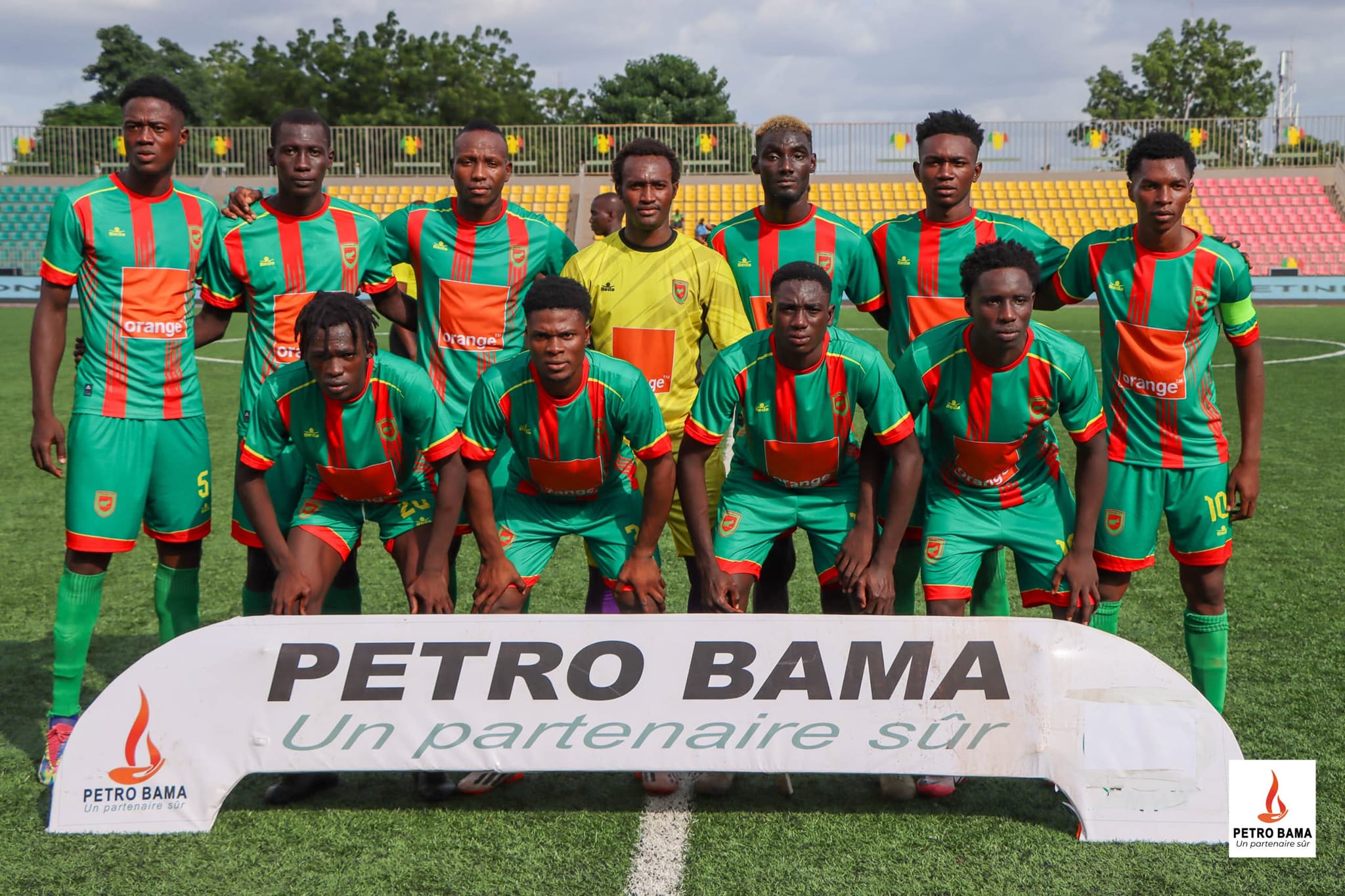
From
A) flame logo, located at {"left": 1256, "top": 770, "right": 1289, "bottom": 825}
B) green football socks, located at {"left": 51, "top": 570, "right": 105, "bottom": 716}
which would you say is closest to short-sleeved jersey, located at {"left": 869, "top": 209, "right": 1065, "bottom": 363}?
flame logo, located at {"left": 1256, "top": 770, "right": 1289, "bottom": 825}

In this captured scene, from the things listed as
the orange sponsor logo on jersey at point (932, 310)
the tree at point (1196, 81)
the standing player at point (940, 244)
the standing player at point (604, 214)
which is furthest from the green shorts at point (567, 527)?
the tree at point (1196, 81)

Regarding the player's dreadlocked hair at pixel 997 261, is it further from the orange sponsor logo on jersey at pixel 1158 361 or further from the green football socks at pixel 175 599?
the green football socks at pixel 175 599

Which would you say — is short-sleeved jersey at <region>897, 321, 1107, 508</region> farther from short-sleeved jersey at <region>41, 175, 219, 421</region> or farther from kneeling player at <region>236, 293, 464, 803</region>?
short-sleeved jersey at <region>41, 175, 219, 421</region>

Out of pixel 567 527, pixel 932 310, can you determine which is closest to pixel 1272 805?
pixel 932 310

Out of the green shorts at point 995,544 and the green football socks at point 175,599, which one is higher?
the green shorts at point 995,544

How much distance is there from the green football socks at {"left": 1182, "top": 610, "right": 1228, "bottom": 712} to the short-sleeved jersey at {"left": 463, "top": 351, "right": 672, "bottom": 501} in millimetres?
2055

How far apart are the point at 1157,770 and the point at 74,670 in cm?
370

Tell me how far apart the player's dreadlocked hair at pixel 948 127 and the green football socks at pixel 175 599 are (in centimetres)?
→ 330

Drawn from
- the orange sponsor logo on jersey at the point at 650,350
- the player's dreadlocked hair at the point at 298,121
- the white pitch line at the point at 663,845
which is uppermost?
the player's dreadlocked hair at the point at 298,121

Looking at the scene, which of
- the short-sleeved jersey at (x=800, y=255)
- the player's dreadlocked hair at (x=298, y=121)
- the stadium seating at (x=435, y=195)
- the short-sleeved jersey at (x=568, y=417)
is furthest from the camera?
the stadium seating at (x=435, y=195)

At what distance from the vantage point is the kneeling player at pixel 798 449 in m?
3.94

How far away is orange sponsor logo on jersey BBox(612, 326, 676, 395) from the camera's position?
4531mm

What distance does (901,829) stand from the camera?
3.63m

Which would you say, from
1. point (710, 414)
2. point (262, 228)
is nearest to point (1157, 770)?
point (710, 414)
